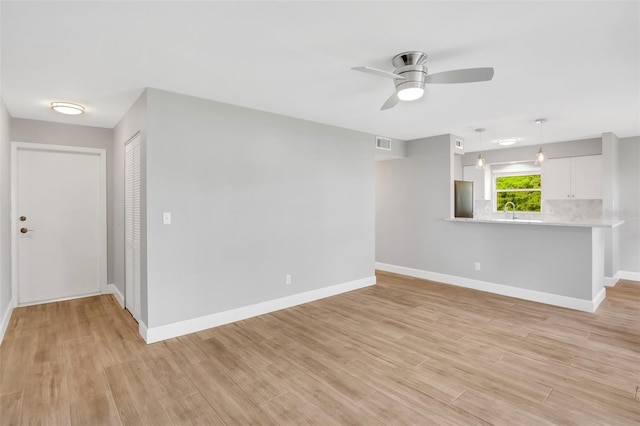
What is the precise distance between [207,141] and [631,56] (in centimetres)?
383

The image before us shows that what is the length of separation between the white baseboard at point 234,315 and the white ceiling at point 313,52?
7.87 ft

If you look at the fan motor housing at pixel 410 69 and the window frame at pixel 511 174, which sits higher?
the fan motor housing at pixel 410 69

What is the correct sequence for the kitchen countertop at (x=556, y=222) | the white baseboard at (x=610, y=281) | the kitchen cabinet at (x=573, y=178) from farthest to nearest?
the kitchen cabinet at (x=573, y=178) → the white baseboard at (x=610, y=281) → the kitchen countertop at (x=556, y=222)

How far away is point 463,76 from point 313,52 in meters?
1.14

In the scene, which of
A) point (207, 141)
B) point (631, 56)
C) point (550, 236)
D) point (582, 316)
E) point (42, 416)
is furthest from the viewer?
point (550, 236)

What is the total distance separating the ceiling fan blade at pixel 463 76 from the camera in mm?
2260

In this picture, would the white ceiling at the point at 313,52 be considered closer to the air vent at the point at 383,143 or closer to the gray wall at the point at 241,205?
the gray wall at the point at 241,205

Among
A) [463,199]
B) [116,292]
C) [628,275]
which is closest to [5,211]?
[116,292]

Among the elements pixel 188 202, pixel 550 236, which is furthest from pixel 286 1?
pixel 550 236

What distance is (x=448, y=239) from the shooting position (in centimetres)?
552

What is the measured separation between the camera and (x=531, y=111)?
4.00 meters

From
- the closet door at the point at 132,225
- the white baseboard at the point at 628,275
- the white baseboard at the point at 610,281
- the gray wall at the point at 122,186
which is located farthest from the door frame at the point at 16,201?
the white baseboard at the point at 628,275

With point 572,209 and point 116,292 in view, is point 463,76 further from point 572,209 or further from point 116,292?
point 572,209

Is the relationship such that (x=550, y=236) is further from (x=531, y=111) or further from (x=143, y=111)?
(x=143, y=111)
